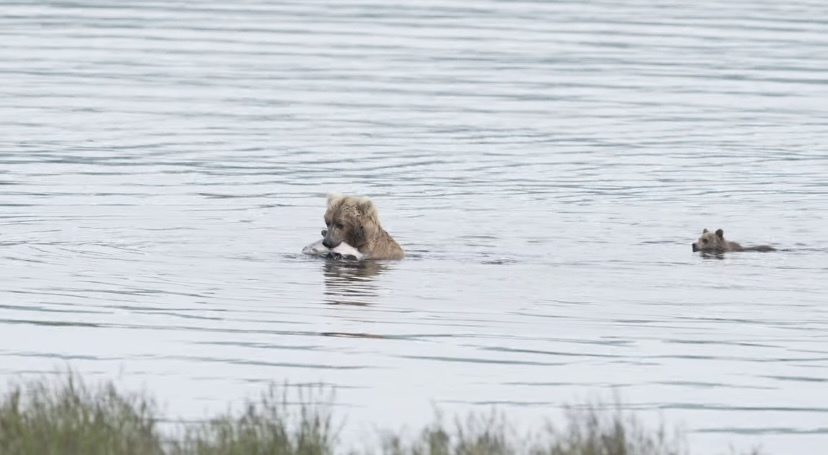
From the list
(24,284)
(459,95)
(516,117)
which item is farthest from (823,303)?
(459,95)

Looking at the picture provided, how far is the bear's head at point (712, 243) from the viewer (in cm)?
2152

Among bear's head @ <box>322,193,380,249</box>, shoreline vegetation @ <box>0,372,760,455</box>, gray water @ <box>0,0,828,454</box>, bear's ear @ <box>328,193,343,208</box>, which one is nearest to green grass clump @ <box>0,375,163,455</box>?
shoreline vegetation @ <box>0,372,760,455</box>

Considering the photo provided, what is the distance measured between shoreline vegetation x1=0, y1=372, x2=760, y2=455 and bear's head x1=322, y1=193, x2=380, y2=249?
10038 millimetres

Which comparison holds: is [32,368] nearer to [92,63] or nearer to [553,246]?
[553,246]

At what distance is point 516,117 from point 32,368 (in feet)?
80.1

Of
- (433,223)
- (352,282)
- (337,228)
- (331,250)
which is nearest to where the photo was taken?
(352,282)

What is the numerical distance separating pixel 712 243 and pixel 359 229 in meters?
3.91

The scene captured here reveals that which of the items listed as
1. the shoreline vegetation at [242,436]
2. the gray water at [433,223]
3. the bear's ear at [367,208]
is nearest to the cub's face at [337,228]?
the bear's ear at [367,208]

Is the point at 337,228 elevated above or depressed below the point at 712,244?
above

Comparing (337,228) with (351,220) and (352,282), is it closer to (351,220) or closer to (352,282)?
(351,220)

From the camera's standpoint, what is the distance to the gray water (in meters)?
13.9

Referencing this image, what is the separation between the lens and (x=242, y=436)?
400 inches

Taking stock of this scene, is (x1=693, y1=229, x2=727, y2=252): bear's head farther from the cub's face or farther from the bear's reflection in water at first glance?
the cub's face

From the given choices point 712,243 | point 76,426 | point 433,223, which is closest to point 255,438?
point 76,426
